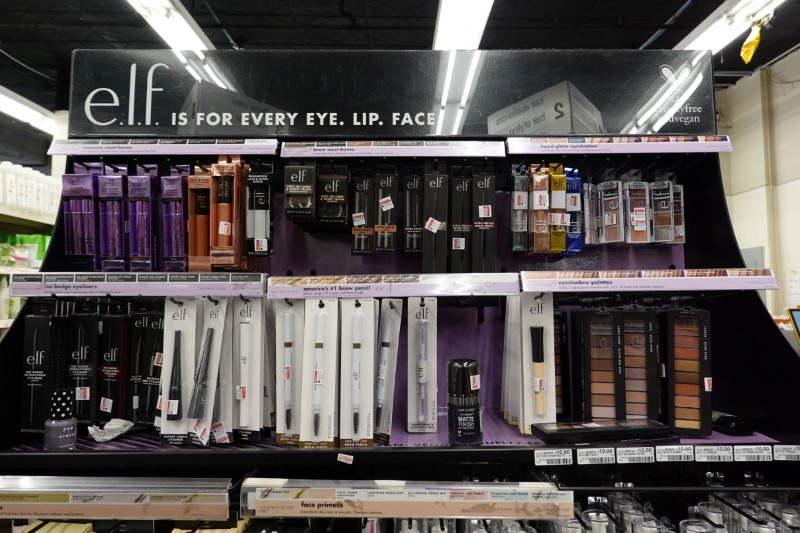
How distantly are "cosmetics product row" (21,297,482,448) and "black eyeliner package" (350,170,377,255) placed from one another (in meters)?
0.24

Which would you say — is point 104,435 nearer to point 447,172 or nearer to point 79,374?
point 79,374

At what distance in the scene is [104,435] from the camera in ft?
5.61

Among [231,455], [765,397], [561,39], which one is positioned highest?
[561,39]

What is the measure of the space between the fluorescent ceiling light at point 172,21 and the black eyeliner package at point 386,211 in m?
2.93

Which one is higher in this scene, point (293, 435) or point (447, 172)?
point (447, 172)

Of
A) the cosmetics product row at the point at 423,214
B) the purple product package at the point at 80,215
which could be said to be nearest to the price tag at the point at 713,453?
the cosmetics product row at the point at 423,214

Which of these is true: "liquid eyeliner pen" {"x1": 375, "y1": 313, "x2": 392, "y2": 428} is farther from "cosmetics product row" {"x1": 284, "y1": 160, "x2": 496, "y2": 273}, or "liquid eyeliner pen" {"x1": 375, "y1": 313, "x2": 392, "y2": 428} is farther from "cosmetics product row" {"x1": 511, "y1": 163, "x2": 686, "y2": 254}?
"cosmetics product row" {"x1": 511, "y1": 163, "x2": 686, "y2": 254}

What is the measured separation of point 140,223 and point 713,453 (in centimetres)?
222

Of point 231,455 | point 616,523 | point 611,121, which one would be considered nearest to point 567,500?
point 616,523

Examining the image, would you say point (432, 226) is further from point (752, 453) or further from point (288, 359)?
point (752, 453)

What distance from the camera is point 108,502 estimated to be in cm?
157

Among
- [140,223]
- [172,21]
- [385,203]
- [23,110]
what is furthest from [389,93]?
[23,110]

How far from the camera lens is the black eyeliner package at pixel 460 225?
185 cm

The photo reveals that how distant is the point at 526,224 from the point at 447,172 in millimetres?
379
